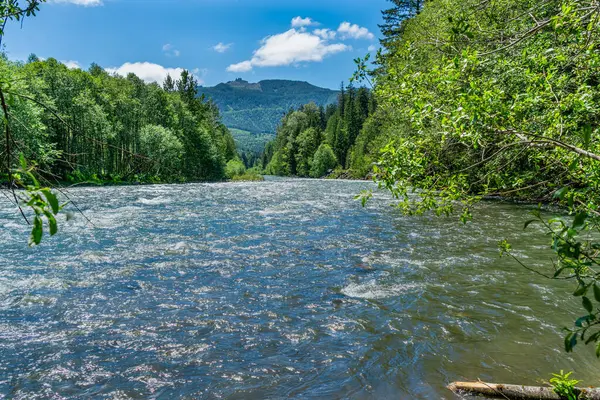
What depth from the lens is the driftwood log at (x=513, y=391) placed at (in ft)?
12.5

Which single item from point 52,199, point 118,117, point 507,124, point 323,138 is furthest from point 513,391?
point 323,138

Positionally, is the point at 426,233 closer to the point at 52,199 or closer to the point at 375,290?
the point at 375,290

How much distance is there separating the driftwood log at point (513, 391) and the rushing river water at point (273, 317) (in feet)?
0.76

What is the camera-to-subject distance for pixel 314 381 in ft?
16.6

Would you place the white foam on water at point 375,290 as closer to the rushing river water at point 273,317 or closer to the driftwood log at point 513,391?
the rushing river water at point 273,317

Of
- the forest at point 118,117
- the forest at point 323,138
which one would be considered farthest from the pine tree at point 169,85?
the forest at point 323,138

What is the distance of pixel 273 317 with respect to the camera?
278 inches

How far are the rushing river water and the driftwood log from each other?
0.76ft

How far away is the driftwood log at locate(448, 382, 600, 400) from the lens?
381 cm

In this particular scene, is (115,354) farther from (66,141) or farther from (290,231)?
(66,141)

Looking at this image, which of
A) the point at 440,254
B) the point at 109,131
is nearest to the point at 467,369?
the point at 440,254

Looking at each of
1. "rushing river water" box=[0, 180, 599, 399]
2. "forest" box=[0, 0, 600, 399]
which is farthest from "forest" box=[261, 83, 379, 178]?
"rushing river water" box=[0, 180, 599, 399]

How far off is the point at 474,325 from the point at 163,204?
828 inches

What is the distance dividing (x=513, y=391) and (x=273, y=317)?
408 centimetres
